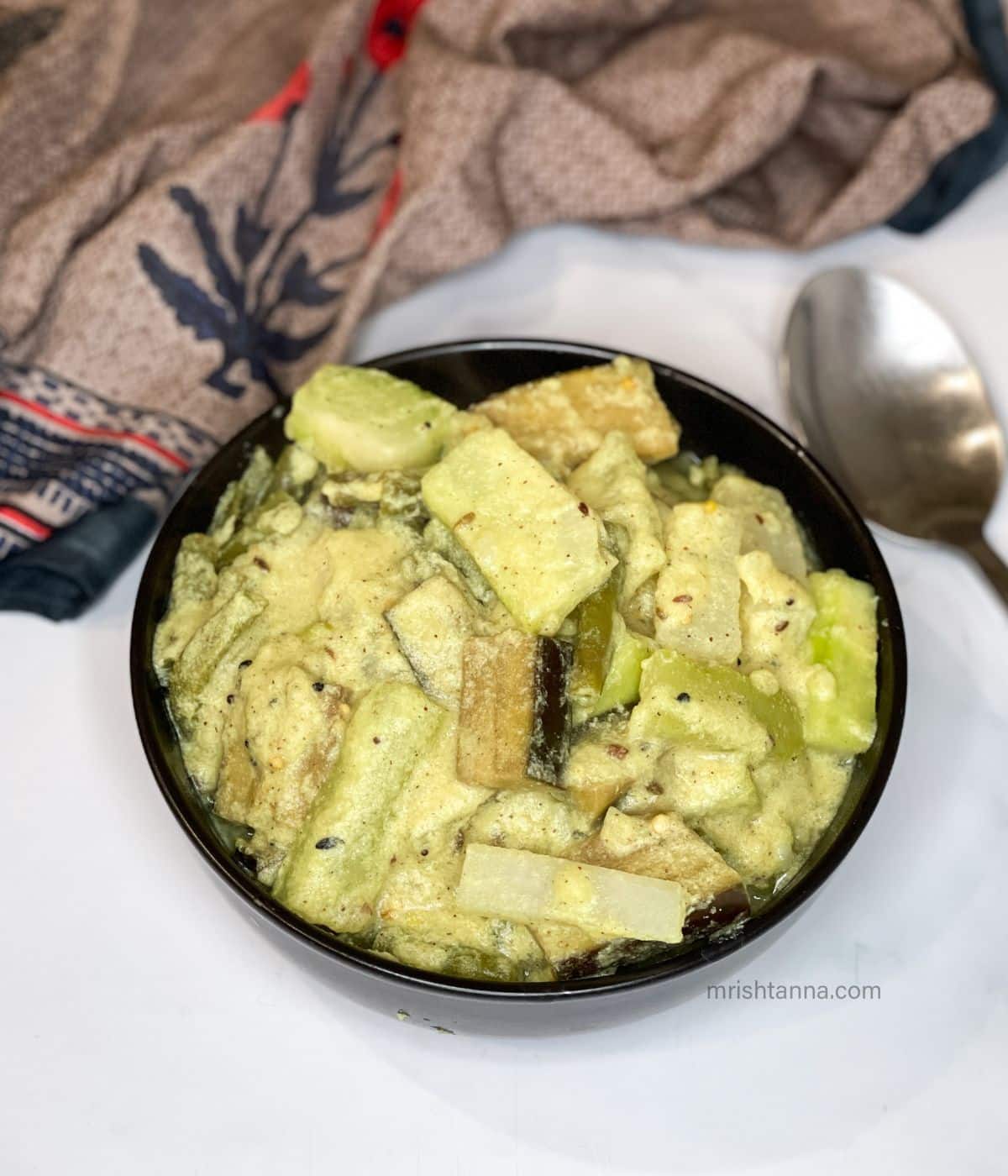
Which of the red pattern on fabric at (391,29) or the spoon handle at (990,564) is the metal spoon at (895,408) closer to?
the spoon handle at (990,564)

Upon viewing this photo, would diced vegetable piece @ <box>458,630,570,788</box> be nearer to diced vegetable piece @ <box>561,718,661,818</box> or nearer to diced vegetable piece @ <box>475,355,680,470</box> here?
diced vegetable piece @ <box>561,718,661,818</box>

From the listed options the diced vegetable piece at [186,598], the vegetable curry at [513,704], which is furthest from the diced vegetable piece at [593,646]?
the diced vegetable piece at [186,598]

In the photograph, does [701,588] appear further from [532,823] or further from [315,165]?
[315,165]

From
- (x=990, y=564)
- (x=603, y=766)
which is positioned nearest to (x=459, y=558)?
(x=603, y=766)

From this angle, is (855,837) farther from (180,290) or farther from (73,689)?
(180,290)

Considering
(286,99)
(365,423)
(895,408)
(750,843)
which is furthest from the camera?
(286,99)

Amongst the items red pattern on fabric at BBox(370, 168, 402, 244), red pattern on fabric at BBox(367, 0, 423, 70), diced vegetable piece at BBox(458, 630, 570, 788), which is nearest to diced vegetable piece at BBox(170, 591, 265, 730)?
diced vegetable piece at BBox(458, 630, 570, 788)

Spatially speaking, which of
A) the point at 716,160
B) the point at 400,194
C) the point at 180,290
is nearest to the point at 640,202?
the point at 716,160
